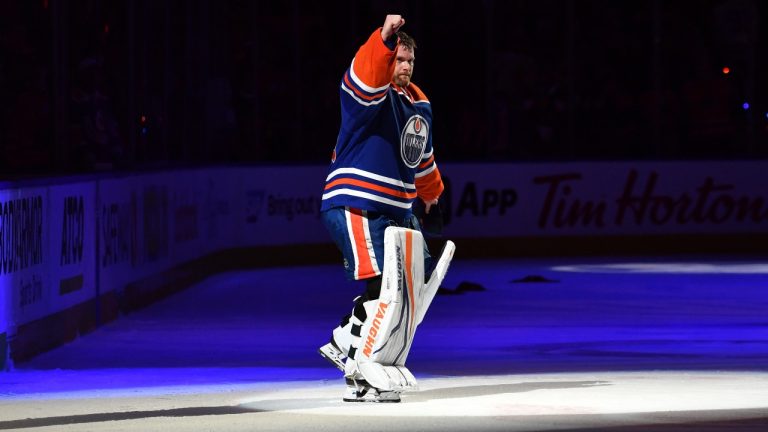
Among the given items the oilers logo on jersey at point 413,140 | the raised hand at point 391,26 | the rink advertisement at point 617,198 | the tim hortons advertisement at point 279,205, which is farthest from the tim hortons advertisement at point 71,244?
the rink advertisement at point 617,198

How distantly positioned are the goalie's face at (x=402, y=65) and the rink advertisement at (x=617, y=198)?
625 inches

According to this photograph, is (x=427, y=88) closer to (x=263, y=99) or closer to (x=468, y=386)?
(x=263, y=99)

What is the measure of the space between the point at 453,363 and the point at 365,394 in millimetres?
2621

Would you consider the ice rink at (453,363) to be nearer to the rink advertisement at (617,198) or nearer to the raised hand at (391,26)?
the raised hand at (391,26)

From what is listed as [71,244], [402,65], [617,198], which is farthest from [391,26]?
[617,198]

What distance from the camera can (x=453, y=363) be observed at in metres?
12.7

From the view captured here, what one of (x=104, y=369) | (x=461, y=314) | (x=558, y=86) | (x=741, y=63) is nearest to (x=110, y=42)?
(x=461, y=314)

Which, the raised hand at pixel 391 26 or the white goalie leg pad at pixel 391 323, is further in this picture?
the white goalie leg pad at pixel 391 323

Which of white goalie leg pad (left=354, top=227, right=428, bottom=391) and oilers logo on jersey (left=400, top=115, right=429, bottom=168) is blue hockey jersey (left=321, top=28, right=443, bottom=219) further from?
white goalie leg pad (left=354, top=227, right=428, bottom=391)

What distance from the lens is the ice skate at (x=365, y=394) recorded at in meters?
10.1

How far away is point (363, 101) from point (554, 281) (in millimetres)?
11622

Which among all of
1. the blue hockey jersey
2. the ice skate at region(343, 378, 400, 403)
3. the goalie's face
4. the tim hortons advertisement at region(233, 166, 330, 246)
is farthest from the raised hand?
the tim hortons advertisement at region(233, 166, 330, 246)

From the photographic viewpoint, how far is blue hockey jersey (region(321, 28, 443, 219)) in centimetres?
973

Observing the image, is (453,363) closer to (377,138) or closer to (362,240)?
(362,240)
